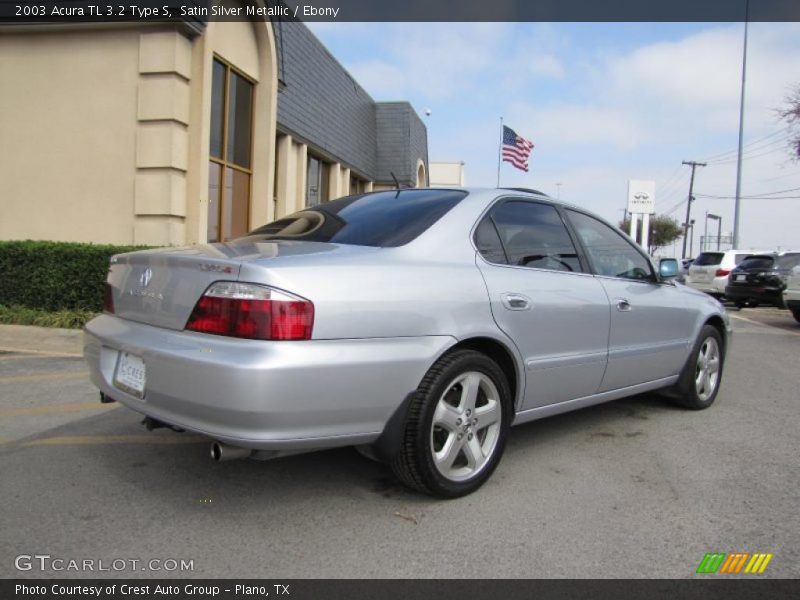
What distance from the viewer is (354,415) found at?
2.62 metres

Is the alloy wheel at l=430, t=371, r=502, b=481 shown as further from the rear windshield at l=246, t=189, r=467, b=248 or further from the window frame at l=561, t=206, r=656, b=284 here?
the window frame at l=561, t=206, r=656, b=284

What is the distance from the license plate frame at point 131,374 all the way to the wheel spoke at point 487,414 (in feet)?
5.21

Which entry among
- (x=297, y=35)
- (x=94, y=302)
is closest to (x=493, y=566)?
(x=94, y=302)

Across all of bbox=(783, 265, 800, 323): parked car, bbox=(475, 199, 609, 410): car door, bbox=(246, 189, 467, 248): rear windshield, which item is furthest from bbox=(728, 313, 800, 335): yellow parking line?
bbox=(246, 189, 467, 248): rear windshield

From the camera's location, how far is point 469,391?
3.04 metres

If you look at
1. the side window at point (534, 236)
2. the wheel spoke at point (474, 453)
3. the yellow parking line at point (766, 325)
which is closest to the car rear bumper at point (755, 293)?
the yellow parking line at point (766, 325)

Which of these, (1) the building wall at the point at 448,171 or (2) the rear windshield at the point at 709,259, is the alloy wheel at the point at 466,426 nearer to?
(2) the rear windshield at the point at 709,259

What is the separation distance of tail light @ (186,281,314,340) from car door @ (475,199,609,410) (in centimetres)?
109

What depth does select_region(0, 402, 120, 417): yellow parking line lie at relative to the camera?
4473mm

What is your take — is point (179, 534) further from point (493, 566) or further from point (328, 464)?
point (493, 566)

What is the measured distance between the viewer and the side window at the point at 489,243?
3.30m

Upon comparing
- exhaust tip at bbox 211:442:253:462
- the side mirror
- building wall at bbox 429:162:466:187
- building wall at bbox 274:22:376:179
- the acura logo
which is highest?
building wall at bbox 429:162:466:187

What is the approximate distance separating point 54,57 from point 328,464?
8334 mm

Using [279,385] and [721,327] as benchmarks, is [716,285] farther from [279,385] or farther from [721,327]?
[279,385]
